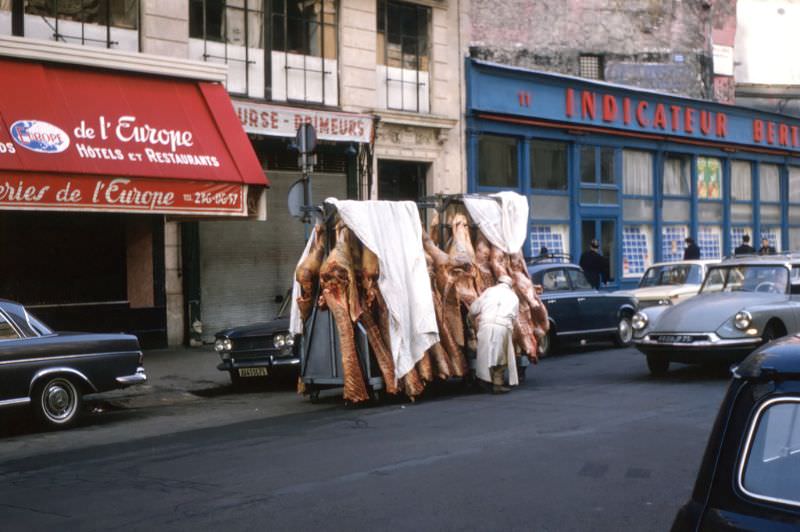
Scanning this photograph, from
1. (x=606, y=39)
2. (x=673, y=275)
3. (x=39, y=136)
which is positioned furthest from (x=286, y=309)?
(x=606, y=39)

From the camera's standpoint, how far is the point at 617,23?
101 feet

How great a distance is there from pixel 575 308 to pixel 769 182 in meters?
20.9

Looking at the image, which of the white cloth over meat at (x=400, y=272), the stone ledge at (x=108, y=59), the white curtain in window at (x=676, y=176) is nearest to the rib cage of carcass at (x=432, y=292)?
the white cloth over meat at (x=400, y=272)

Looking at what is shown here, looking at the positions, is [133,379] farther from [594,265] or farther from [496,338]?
[594,265]

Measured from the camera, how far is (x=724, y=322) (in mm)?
13477

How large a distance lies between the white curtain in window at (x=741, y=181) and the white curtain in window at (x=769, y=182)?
60cm

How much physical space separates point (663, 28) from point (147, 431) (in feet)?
81.6

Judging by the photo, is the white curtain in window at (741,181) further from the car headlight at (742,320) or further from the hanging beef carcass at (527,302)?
the car headlight at (742,320)

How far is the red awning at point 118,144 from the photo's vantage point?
15.2 metres

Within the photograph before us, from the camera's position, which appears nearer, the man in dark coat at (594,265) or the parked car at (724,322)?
the parked car at (724,322)

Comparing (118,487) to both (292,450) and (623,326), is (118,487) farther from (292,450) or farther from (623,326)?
(623,326)

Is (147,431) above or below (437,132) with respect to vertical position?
below

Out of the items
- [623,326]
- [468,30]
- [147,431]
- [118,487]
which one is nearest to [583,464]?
[118,487]

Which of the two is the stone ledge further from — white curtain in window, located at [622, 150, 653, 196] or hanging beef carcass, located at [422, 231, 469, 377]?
white curtain in window, located at [622, 150, 653, 196]
